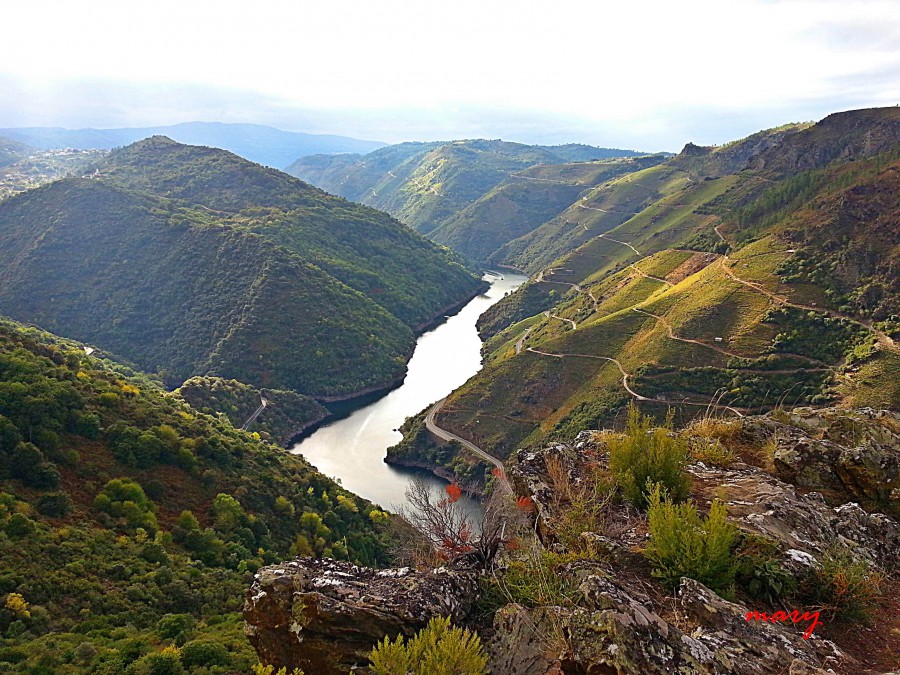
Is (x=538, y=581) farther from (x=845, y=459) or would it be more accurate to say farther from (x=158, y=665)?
(x=158, y=665)

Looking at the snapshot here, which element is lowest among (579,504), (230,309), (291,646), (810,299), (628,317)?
(230,309)

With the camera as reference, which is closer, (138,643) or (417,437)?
(138,643)

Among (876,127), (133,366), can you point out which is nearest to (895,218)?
(876,127)

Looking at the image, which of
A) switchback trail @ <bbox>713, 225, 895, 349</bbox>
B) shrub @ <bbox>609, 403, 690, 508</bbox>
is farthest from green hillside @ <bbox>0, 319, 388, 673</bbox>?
switchback trail @ <bbox>713, 225, 895, 349</bbox>

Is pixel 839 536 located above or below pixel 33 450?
above

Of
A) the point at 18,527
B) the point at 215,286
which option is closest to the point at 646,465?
the point at 18,527

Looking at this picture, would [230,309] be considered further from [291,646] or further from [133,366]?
[291,646]

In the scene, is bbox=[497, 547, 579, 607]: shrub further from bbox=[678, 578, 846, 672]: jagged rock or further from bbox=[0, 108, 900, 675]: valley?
bbox=[678, 578, 846, 672]: jagged rock
